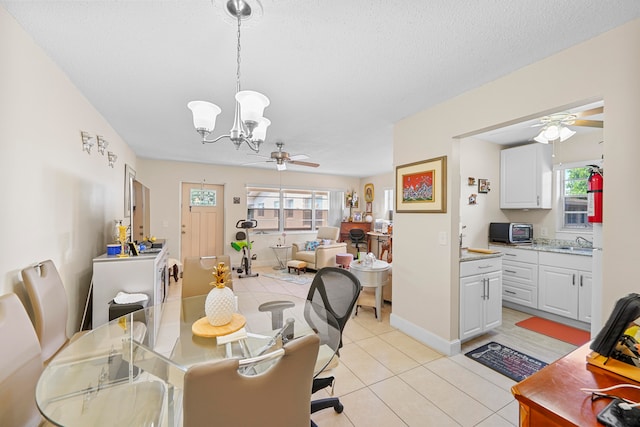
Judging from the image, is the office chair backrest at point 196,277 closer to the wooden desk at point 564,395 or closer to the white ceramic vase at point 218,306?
the white ceramic vase at point 218,306

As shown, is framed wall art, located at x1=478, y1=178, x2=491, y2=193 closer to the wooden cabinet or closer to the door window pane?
the wooden cabinet

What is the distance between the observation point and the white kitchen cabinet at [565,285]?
9.64ft

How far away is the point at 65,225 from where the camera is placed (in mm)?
2164

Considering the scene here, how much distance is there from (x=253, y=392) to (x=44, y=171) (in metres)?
2.23

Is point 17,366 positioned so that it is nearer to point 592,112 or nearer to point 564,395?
point 564,395

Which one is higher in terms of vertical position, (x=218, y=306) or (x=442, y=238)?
(x=442, y=238)

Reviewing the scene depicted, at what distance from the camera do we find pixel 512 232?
373cm

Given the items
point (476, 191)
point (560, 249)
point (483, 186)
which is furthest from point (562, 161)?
point (560, 249)

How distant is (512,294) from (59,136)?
5.39m

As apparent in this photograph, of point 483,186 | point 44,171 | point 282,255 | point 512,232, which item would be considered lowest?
point 282,255

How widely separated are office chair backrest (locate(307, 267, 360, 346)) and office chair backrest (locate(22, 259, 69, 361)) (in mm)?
1718

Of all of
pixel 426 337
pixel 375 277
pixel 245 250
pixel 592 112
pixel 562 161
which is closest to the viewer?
pixel 592 112

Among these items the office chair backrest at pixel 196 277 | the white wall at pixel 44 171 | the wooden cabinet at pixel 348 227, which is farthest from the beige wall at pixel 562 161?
the white wall at pixel 44 171

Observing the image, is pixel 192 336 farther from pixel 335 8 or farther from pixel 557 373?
pixel 335 8
